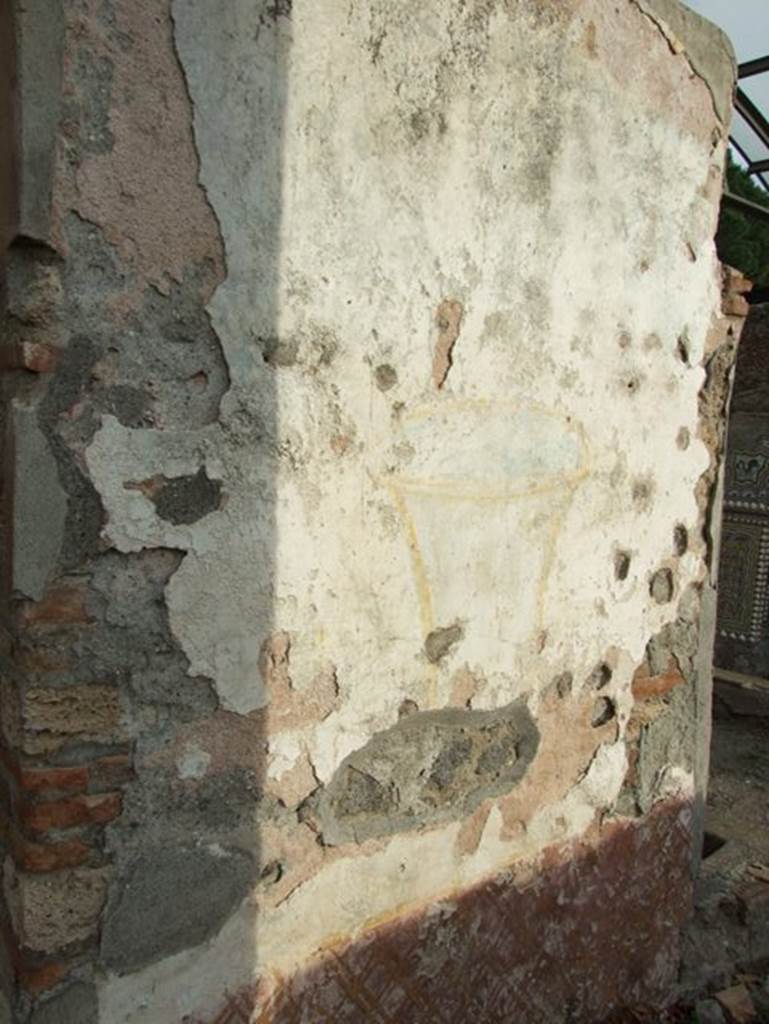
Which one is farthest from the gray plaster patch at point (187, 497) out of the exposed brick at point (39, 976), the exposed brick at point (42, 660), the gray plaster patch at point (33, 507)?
the exposed brick at point (39, 976)

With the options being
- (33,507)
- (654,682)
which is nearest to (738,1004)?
(654,682)

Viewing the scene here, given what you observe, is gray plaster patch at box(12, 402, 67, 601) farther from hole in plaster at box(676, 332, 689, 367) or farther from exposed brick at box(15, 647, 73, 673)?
hole in plaster at box(676, 332, 689, 367)

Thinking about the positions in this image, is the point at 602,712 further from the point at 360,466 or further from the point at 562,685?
the point at 360,466

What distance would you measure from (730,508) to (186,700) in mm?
4515

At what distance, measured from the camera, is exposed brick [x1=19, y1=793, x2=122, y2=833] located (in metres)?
1.35

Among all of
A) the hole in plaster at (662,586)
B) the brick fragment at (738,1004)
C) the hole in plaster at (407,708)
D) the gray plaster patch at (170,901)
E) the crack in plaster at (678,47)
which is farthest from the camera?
the brick fragment at (738,1004)

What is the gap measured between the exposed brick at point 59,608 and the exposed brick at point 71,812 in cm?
29

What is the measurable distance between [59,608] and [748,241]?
698cm

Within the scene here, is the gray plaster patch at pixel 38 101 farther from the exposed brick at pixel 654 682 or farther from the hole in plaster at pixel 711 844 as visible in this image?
the hole in plaster at pixel 711 844

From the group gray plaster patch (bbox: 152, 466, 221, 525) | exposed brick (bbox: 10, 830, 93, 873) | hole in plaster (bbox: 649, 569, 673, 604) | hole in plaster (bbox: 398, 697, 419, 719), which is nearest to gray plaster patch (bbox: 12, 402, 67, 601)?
gray plaster patch (bbox: 152, 466, 221, 525)

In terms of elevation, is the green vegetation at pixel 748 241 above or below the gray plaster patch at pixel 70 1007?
above

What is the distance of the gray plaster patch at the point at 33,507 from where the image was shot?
4.18 ft

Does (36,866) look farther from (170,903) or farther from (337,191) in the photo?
(337,191)

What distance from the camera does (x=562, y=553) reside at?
202 centimetres
